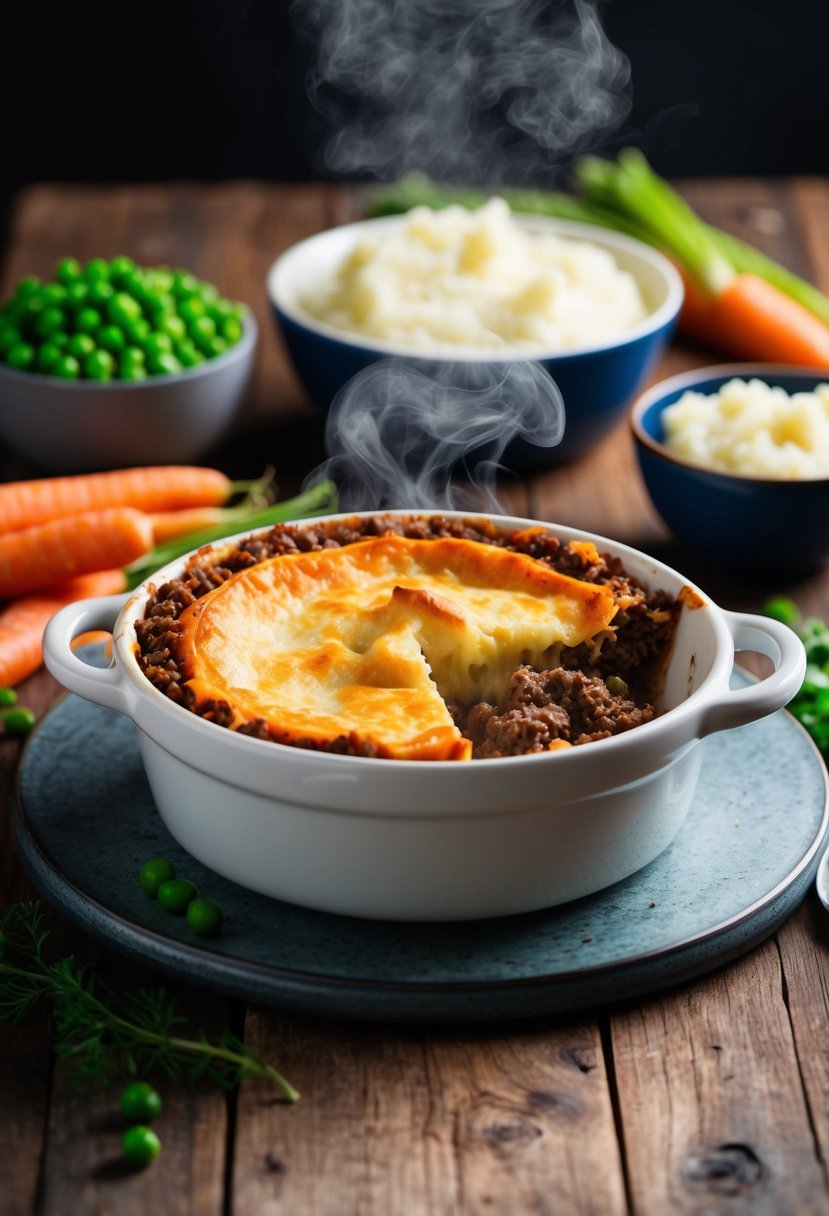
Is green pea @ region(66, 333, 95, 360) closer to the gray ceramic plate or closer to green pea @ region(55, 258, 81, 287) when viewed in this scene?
green pea @ region(55, 258, 81, 287)

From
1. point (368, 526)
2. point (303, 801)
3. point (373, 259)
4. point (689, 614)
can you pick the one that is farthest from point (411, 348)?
point (303, 801)

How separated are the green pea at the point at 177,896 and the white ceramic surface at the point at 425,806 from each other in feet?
0.32

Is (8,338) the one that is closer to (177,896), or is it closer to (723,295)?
(177,896)

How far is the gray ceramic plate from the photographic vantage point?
101 inches

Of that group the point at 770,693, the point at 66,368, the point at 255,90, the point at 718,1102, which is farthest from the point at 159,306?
the point at 255,90

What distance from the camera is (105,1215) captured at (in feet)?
7.36

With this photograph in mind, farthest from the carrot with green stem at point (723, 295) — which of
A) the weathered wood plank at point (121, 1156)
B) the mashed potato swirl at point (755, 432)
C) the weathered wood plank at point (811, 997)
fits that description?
the weathered wood plank at point (121, 1156)

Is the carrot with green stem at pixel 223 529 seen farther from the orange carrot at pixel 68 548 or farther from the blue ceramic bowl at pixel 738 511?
the blue ceramic bowl at pixel 738 511

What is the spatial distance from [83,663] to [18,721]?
0.79 meters

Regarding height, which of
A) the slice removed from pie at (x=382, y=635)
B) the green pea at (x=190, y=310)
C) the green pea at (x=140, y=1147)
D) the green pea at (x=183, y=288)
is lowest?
the green pea at (x=190, y=310)

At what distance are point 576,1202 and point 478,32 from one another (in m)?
6.69

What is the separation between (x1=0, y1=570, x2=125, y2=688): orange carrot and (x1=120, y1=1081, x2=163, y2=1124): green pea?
5.03 ft

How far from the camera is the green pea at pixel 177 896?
2744 mm

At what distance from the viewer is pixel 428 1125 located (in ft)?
7.90
